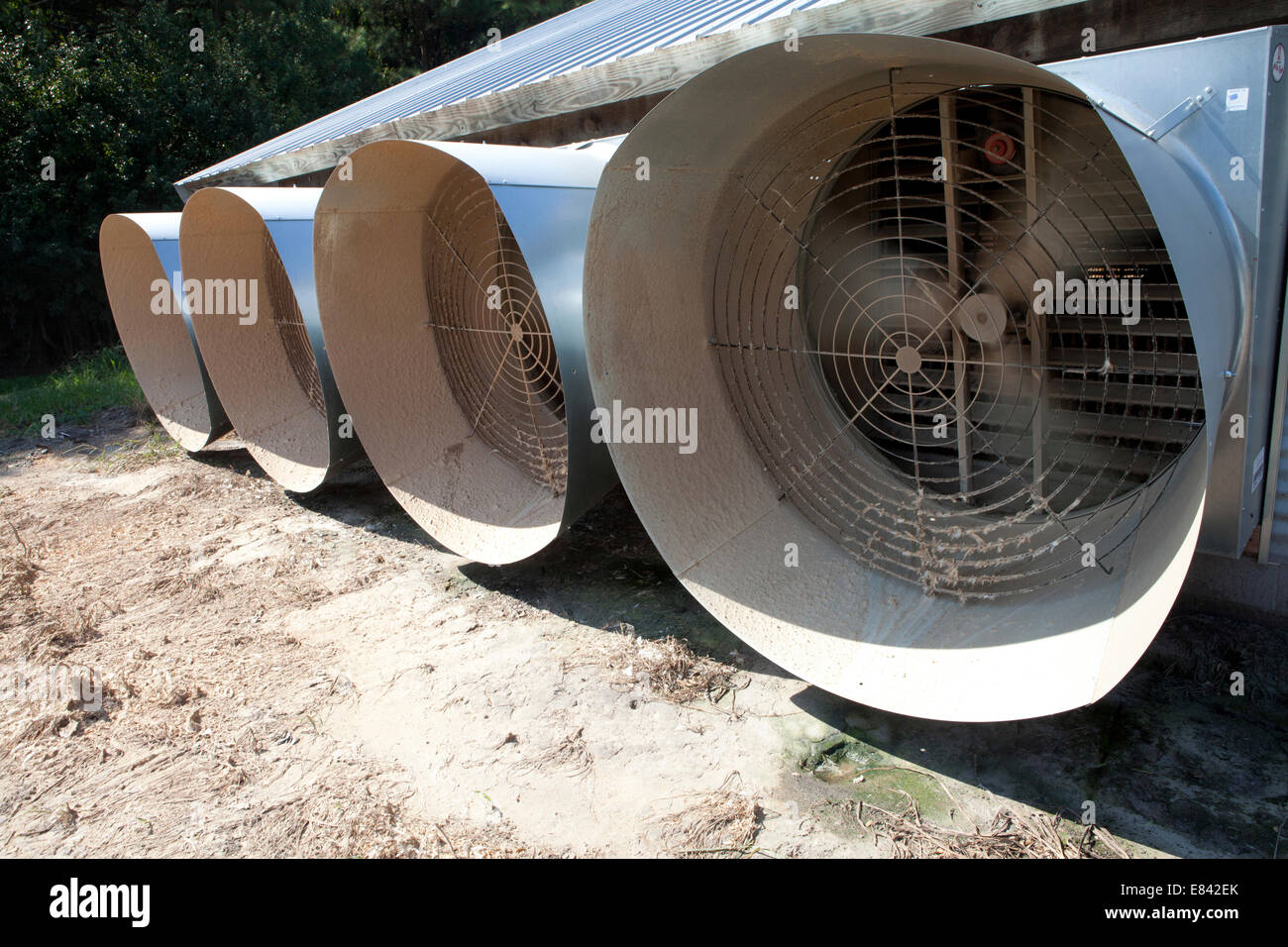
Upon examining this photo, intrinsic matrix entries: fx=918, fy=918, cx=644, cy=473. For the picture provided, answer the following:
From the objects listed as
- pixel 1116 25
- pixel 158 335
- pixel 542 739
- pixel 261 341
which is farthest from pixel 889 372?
pixel 158 335

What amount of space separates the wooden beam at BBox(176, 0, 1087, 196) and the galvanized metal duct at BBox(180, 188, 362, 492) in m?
0.90

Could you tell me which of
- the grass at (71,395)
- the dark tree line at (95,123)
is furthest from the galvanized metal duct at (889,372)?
the dark tree line at (95,123)

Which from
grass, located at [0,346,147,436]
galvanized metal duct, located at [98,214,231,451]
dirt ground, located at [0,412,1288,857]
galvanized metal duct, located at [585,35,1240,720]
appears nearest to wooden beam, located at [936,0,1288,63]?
galvanized metal duct, located at [585,35,1240,720]

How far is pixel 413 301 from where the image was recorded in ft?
14.6

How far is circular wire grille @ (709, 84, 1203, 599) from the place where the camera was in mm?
2793

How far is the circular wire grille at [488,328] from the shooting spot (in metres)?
4.27

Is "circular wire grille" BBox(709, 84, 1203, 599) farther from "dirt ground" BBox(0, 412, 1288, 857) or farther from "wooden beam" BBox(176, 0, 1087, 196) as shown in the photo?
"dirt ground" BBox(0, 412, 1288, 857)

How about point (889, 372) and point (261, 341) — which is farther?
point (261, 341)

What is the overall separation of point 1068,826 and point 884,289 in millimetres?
1937

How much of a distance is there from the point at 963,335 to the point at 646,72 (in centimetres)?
168

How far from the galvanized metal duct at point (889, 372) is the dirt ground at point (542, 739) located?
32 cm

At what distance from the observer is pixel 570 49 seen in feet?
18.5

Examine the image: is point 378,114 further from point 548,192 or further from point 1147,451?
point 1147,451

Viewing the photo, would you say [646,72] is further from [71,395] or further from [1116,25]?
[71,395]
